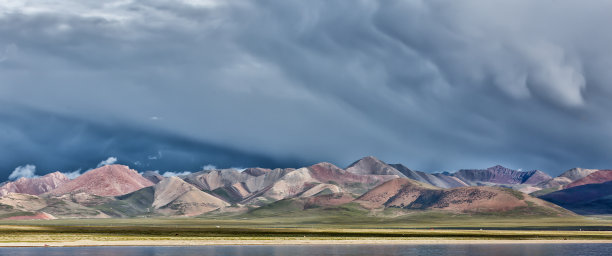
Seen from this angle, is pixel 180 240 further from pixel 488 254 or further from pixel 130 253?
pixel 488 254

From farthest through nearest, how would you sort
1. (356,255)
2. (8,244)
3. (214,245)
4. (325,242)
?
1. (325,242)
2. (214,245)
3. (8,244)
4. (356,255)

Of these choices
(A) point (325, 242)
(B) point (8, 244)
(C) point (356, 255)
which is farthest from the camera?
(A) point (325, 242)

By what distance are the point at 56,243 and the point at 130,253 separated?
2999cm

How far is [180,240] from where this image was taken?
5167 inches

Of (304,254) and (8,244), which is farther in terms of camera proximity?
(8,244)

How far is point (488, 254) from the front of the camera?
96312mm

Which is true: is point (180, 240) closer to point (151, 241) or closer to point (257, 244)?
point (151, 241)

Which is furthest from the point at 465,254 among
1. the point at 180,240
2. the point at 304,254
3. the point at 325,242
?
the point at 180,240

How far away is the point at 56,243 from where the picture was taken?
117438 mm

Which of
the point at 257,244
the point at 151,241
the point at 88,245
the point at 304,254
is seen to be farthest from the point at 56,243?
the point at 304,254

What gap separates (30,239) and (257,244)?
148 feet

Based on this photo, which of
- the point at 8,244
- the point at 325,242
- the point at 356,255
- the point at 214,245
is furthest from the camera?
the point at 325,242

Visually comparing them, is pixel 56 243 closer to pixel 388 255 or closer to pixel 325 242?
pixel 325 242

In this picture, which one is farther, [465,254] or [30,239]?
[30,239]
